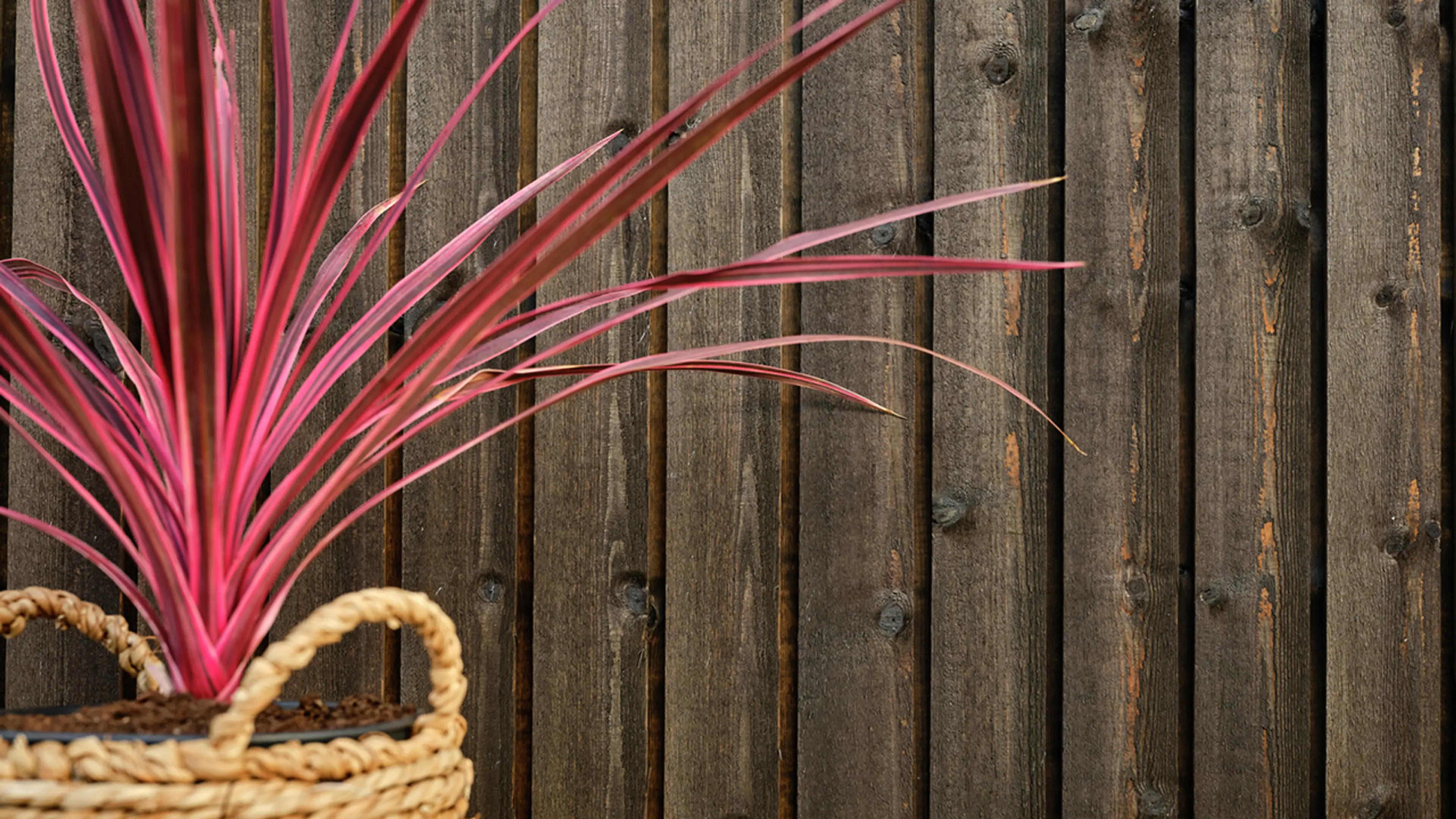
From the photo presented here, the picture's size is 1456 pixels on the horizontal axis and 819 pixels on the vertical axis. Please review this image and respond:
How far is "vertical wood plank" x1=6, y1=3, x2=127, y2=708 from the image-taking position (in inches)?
43.3

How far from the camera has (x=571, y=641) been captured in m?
1.10

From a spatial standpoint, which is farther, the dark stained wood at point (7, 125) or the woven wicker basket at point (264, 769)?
the dark stained wood at point (7, 125)

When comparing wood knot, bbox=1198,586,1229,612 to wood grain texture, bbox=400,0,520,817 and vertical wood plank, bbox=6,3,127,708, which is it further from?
vertical wood plank, bbox=6,3,127,708

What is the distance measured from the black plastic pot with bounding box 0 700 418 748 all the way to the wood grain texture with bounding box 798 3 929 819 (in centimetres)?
63

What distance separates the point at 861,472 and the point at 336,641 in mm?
691

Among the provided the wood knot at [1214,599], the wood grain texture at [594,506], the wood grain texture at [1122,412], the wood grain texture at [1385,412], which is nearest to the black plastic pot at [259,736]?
the wood grain texture at [594,506]

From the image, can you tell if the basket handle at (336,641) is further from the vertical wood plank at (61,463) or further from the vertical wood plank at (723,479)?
the vertical wood plank at (61,463)

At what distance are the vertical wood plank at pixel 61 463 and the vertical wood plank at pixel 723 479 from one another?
0.69 m

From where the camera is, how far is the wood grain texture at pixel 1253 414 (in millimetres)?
1058

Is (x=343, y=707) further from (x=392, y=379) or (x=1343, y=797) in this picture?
(x=1343, y=797)

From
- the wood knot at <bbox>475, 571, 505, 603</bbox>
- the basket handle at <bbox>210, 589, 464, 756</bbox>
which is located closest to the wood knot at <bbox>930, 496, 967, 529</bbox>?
the wood knot at <bbox>475, 571, 505, 603</bbox>

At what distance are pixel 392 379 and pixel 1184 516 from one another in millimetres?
951

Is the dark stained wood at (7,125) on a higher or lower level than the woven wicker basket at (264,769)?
higher

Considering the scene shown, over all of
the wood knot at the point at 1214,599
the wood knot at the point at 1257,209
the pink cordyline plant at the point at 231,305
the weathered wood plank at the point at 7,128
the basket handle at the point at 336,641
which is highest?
the weathered wood plank at the point at 7,128
